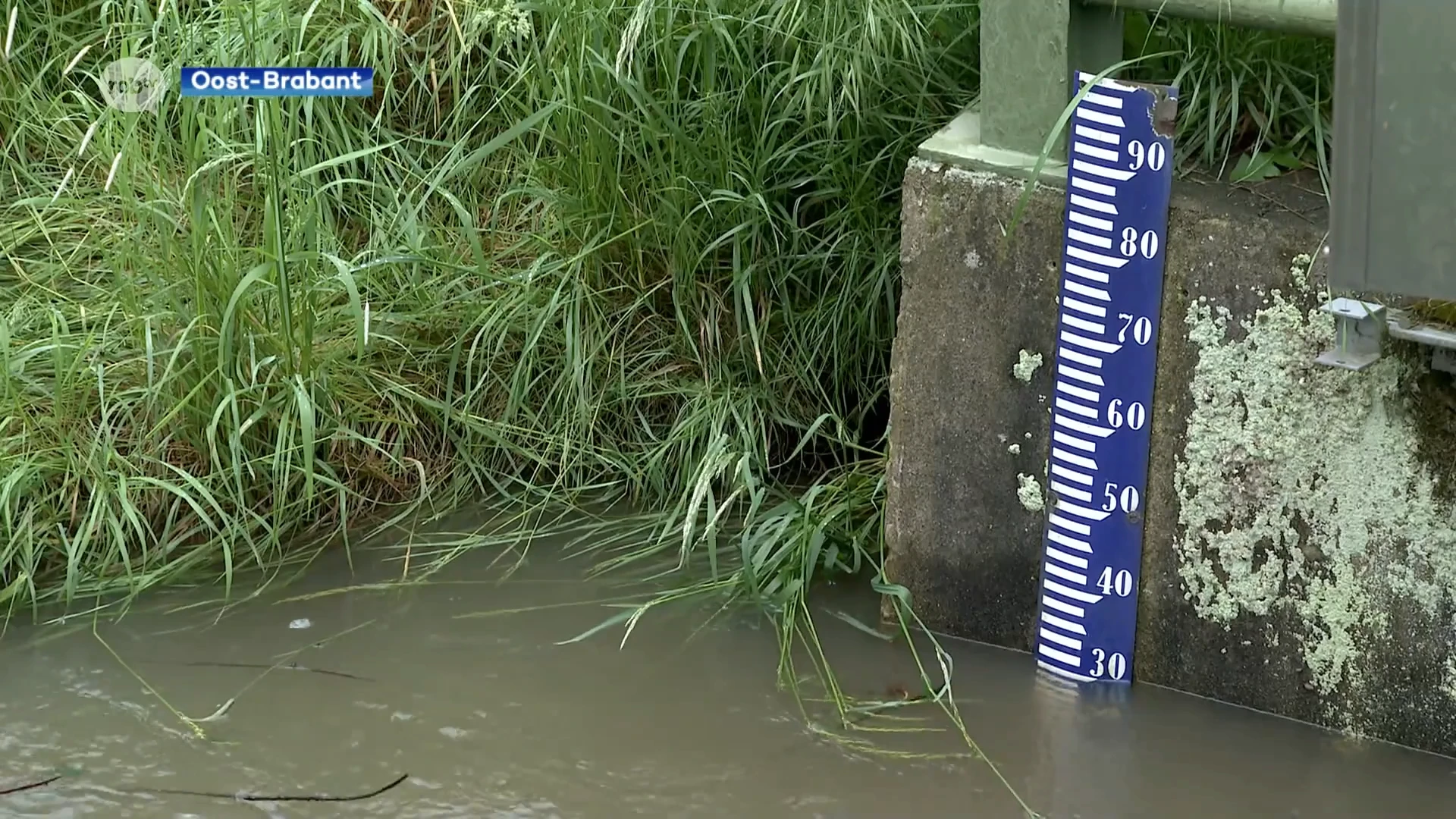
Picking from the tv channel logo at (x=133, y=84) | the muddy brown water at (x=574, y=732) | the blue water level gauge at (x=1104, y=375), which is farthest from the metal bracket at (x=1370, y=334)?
the tv channel logo at (x=133, y=84)

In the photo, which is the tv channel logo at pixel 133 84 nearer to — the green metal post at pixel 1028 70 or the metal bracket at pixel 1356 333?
the green metal post at pixel 1028 70

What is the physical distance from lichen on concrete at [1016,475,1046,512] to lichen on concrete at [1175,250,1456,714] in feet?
0.84

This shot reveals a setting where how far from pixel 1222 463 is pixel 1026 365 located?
376mm

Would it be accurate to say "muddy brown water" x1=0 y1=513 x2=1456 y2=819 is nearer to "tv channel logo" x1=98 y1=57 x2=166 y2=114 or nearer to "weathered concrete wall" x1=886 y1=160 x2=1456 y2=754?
"weathered concrete wall" x1=886 y1=160 x2=1456 y2=754

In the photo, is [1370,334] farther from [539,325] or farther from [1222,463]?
[539,325]

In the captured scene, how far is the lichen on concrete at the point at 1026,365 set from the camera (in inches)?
114

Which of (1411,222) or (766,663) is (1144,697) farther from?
(1411,222)

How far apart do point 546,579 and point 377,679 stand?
0.46 metres

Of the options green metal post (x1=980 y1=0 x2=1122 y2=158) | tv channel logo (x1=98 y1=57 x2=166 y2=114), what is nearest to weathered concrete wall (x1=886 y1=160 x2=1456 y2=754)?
green metal post (x1=980 y1=0 x2=1122 y2=158)

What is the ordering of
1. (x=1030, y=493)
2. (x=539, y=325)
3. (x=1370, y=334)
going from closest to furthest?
(x=1370, y=334), (x=1030, y=493), (x=539, y=325)

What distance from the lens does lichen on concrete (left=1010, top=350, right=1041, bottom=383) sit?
290 centimetres

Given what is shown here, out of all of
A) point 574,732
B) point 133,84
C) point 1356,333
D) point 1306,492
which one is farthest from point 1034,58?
point 133,84

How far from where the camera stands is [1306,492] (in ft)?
8.93

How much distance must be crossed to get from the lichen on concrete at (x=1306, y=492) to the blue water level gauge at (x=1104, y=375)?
3.6 inches
